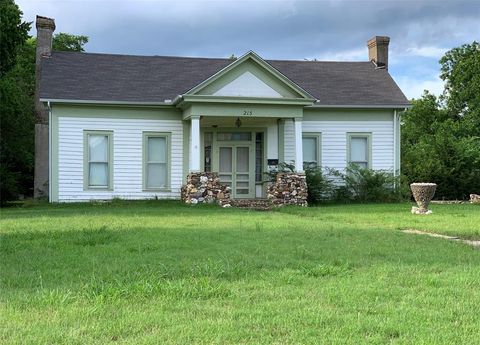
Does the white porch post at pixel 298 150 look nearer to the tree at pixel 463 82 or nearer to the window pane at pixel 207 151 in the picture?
the window pane at pixel 207 151

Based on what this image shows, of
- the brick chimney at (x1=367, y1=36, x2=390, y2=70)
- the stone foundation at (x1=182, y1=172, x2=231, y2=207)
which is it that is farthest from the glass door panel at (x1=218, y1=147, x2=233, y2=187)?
the brick chimney at (x1=367, y1=36, x2=390, y2=70)

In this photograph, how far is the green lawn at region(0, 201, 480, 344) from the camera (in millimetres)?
4289

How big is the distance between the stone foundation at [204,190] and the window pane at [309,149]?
4662 millimetres

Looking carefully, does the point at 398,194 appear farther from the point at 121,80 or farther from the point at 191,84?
the point at 121,80

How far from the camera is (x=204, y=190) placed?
2006cm

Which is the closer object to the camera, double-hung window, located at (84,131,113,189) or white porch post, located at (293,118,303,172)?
white porch post, located at (293,118,303,172)

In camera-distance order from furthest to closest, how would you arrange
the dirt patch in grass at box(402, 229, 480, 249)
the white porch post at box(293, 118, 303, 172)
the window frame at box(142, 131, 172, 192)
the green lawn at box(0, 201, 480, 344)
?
the window frame at box(142, 131, 172, 192) < the white porch post at box(293, 118, 303, 172) < the dirt patch in grass at box(402, 229, 480, 249) < the green lawn at box(0, 201, 480, 344)

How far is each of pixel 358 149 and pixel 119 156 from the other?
9.55m

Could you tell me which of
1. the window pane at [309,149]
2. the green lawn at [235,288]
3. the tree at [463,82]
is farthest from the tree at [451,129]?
the green lawn at [235,288]

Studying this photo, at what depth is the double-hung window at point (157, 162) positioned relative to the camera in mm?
22156

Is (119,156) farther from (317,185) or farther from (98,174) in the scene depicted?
(317,185)

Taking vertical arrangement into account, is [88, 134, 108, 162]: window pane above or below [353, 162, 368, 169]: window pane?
above

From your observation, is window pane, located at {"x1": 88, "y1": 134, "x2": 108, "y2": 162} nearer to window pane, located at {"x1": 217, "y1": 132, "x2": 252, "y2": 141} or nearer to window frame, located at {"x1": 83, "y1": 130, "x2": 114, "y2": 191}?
window frame, located at {"x1": 83, "y1": 130, "x2": 114, "y2": 191}

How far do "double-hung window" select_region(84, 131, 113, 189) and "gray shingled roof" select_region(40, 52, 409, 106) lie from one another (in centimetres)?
149
